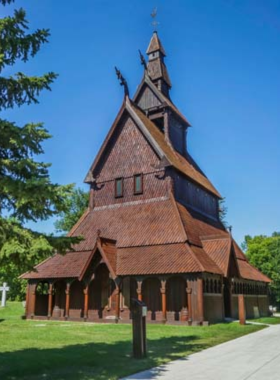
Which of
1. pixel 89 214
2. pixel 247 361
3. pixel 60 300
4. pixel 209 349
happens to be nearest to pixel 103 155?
pixel 89 214

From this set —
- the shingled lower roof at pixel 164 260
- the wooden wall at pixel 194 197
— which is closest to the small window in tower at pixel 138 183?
the wooden wall at pixel 194 197

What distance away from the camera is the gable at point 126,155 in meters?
29.4

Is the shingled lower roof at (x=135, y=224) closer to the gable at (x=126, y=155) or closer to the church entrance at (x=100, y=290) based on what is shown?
the church entrance at (x=100, y=290)

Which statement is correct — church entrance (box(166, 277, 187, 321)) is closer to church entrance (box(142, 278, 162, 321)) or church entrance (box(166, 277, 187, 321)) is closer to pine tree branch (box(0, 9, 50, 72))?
church entrance (box(142, 278, 162, 321))

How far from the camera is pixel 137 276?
22.9 metres

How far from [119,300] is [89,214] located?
879cm

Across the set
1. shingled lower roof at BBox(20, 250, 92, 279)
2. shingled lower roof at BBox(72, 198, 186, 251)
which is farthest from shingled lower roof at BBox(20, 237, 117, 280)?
shingled lower roof at BBox(72, 198, 186, 251)

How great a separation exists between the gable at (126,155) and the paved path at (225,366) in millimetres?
18414

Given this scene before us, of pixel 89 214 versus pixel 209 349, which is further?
pixel 89 214

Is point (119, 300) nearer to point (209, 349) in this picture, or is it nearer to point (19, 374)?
point (209, 349)

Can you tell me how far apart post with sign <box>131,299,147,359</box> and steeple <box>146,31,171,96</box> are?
28.9 meters

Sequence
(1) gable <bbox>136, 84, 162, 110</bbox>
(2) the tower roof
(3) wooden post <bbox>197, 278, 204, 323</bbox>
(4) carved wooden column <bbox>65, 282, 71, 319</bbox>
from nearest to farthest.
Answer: (3) wooden post <bbox>197, 278, 204, 323</bbox>, (4) carved wooden column <bbox>65, 282, 71, 319</bbox>, (1) gable <bbox>136, 84, 162, 110</bbox>, (2) the tower roof

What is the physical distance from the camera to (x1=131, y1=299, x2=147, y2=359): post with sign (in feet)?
34.5

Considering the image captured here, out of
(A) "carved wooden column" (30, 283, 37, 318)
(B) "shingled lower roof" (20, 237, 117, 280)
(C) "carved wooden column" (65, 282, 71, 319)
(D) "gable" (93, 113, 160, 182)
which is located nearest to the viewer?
(B) "shingled lower roof" (20, 237, 117, 280)
